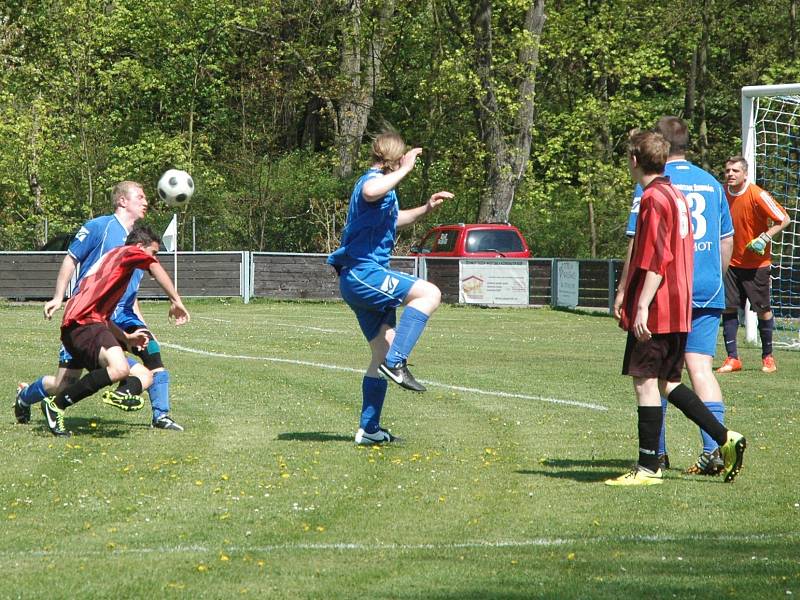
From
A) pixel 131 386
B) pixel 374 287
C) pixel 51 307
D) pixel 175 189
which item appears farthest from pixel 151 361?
pixel 175 189

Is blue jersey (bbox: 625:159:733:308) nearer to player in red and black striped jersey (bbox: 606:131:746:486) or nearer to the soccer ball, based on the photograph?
player in red and black striped jersey (bbox: 606:131:746:486)

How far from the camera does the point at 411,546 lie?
230 inches

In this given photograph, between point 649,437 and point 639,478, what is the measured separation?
0.24 meters

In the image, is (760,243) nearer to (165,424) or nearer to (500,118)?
(165,424)

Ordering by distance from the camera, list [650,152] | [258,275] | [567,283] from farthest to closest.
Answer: [258,275], [567,283], [650,152]

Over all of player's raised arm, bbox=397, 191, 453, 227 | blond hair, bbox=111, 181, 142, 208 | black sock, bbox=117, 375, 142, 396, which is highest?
blond hair, bbox=111, 181, 142, 208

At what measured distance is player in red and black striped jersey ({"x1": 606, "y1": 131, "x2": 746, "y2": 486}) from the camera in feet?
23.4

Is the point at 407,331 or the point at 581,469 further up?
the point at 407,331

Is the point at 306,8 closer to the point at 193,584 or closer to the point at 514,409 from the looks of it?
the point at 514,409

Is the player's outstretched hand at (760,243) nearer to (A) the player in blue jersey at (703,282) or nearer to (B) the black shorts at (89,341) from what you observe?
(A) the player in blue jersey at (703,282)

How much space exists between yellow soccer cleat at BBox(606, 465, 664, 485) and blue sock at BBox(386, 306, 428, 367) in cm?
171

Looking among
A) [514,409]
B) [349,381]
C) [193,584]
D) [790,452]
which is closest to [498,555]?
[193,584]

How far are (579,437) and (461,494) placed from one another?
2.50 metres

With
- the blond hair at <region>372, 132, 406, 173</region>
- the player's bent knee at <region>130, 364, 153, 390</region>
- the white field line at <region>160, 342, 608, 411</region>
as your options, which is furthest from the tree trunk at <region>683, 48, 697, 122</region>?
the blond hair at <region>372, 132, 406, 173</region>
